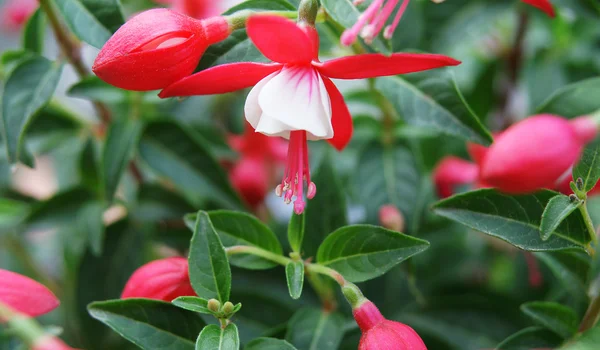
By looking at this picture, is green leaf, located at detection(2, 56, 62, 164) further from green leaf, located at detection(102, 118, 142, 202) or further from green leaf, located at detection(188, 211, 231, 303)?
green leaf, located at detection(188, 211, 231, 303)

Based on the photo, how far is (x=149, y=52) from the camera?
493 millimetres

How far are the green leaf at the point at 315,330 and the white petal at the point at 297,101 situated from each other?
0.22 metres

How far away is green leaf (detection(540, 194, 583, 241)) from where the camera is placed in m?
0.50

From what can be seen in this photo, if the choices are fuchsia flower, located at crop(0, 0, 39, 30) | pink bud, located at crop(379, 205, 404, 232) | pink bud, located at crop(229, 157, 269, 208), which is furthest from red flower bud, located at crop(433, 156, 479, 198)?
fuchsia flower, located at crop(0, 0, 39, 30)

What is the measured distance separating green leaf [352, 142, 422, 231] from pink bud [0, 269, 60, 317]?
406 mm

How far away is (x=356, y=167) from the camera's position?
0.85 meters

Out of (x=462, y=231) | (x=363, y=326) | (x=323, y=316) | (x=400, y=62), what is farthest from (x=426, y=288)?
(x=400, y=62)

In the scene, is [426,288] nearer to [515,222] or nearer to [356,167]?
[356,167]

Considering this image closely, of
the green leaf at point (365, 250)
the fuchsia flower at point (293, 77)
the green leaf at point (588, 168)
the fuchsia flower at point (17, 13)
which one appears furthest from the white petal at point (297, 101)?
the fuchsia flower at point (17, 13)

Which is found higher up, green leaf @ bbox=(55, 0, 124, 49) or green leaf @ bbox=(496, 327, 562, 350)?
green leaf @ bbox=(55, 0, 124, 49)

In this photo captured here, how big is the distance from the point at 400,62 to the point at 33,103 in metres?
0.41

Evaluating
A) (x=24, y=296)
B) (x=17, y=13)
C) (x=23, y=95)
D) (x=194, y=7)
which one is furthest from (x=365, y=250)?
(x=17, y=13)

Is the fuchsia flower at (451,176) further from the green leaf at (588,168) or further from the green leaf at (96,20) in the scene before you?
the green leaf at (96,20)

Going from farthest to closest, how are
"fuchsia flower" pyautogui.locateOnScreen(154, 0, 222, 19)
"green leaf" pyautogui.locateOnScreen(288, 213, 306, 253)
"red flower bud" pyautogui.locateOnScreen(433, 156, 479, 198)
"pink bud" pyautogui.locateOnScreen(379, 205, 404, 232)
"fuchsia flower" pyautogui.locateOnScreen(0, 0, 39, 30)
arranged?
"fuchsia flower" pyautogui.locateOnScreen(0, 0, 39, 30) < "fuchsia flower" pyautogui.locateOnScreen(154, 0, 222, 19) < "red flower bud" pyautogui.locateOnScreen(433, 156, 479, 198) < "pink bud" pyautogui.locateOnScreen(379, 205, 404, 232) < "green leaf" pyautogui.locateOnScreen(288, 213, 306, 253)
